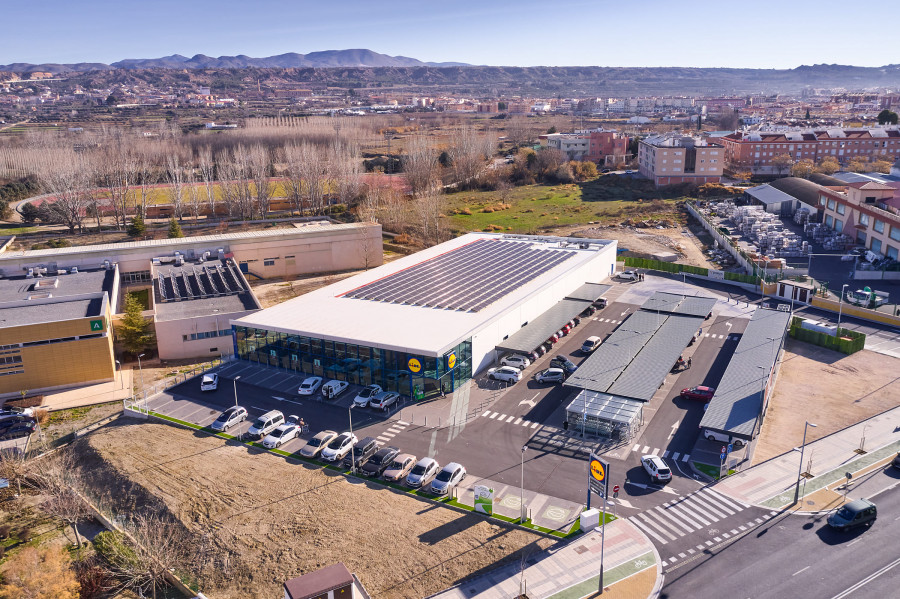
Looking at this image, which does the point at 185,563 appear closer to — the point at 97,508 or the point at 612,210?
the point at 97,508

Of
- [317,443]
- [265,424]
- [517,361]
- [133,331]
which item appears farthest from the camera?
[133,331]

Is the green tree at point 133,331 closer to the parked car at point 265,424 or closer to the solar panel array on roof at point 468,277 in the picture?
the solar panel array on roof at point 468,277

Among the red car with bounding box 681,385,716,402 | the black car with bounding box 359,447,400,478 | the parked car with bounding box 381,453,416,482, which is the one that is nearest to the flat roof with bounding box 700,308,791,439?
the red car with bounding box 681,385,716,402

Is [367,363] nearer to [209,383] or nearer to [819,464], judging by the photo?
[209,383]

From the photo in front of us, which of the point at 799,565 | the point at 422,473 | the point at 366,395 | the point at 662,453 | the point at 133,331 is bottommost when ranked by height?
the point at 799,565

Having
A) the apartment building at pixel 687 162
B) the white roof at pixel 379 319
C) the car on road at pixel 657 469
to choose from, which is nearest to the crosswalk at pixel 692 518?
the car on road at pixel 657 469

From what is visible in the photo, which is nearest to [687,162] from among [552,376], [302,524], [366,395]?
[552,376]

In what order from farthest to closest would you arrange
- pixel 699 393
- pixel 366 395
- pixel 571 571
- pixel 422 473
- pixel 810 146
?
pixel 810 146, pixel 366 395, pixel 699 393, pixel 422 473, pixel 571 571

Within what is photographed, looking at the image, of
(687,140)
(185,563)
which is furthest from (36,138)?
(185,563)

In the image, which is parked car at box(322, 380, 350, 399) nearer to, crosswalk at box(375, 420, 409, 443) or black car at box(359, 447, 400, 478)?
crosswalk at box(375, 420, 409, 443)
